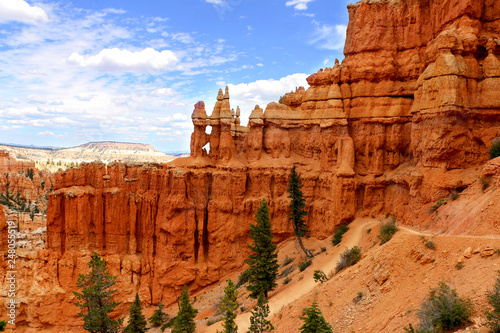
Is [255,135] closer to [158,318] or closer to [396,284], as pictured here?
[158,318]

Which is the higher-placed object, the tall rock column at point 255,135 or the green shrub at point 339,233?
the tall rock column at point 255,135

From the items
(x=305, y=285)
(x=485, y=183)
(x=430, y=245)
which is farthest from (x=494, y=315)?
(x=305, y=285)

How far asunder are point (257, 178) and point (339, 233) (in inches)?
429

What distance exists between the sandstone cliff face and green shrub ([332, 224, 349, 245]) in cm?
93

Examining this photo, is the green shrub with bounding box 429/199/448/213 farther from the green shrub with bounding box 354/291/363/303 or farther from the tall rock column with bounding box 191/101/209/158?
the tall rock column with bounding box 191/101/209/158

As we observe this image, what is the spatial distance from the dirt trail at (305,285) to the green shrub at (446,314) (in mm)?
11228

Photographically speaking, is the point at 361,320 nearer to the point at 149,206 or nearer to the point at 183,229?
the point at 183,229

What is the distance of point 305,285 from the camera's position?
24406 mm

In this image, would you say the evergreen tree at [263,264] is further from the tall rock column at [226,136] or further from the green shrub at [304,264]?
the tall rock column at [226,136]

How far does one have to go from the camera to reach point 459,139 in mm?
24500

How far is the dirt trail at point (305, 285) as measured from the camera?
75.7ft

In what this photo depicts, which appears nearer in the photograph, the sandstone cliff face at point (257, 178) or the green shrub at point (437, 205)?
the green shrub at point (437, 205)

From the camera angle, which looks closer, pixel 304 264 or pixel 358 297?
pixel 358 297

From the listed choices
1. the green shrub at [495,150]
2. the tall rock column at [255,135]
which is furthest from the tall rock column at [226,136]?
the green shrub at [495,150]
